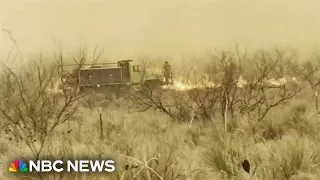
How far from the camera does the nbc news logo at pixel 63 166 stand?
1761 millimetres

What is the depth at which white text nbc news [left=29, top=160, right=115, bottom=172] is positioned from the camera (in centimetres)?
177

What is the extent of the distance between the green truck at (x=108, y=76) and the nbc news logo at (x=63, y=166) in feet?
0.97

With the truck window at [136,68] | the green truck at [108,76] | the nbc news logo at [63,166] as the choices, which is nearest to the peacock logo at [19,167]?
the nbc news logo at [63,166]

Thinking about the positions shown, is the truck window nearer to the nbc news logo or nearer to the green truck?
the green truck

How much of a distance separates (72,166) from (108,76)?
0.39 m

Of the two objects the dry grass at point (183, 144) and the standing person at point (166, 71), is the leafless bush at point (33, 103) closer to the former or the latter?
the dry grass at point (183, 144)

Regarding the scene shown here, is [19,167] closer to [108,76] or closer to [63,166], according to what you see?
[63,166]

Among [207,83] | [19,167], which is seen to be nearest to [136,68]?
[207,83]

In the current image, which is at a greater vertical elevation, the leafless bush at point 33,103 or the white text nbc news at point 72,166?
the leafless bush at point 33,103

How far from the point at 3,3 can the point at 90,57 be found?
43 cm

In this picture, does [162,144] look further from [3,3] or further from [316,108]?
[3,3]

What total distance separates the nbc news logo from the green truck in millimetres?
297

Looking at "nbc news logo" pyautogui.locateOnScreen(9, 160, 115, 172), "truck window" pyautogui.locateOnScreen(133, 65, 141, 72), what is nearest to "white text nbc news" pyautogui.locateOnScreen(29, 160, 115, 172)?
"nbc news logo" pyautogui.locateOnScreen(9, 160, 115, 172)

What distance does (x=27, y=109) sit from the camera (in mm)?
1792
